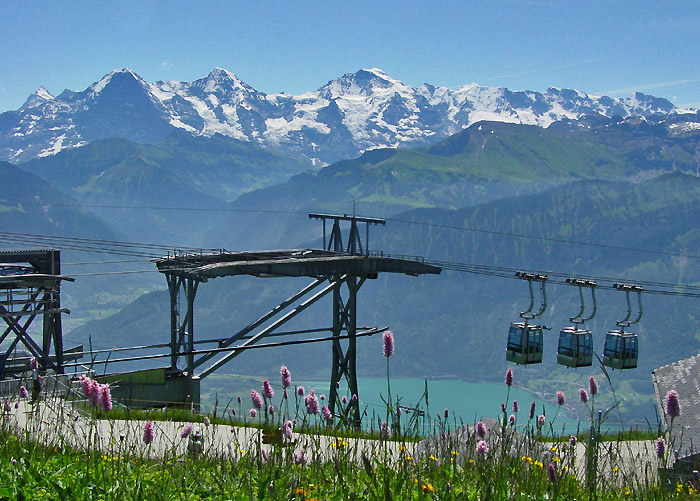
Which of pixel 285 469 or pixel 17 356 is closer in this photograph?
pixel 285 469

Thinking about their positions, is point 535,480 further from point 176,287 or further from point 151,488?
point 176,287

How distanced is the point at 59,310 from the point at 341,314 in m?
12.1

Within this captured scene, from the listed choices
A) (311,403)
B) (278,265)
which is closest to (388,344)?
(311,403)

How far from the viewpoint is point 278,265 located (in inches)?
1244

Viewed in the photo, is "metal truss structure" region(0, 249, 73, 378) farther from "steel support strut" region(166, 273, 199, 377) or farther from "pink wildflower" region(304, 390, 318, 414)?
"pink wildflower" region(304, 390, 318, 414)

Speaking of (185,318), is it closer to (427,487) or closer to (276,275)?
(276,275)

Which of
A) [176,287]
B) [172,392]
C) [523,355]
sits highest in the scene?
[176,287]

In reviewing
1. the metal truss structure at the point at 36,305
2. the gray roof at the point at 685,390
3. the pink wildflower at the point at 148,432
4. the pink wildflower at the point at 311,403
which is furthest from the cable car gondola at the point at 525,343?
the pink wildflower at the point at 148,432

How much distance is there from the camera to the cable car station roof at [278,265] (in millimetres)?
29969

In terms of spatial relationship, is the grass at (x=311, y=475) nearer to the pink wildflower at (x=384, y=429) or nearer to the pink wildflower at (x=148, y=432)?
the pink wildflower at (x=384, y=429)

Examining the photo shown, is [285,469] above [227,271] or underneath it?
underneath

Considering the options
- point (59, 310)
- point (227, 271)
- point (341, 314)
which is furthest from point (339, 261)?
point (59, 310)

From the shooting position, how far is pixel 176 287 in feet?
102

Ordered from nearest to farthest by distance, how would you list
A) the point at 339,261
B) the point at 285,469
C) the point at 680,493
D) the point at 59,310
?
the point at 285,469 < the point at 680,493 < the point at 59,310 < the point at 339,261
